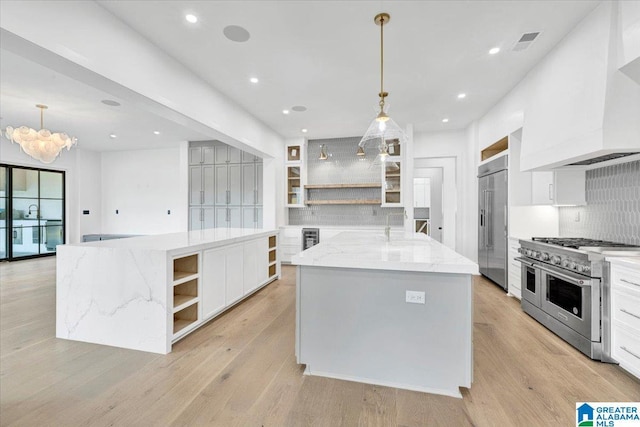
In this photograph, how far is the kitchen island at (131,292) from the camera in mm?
2418

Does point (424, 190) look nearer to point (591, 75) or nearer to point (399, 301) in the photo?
point (591, 75)

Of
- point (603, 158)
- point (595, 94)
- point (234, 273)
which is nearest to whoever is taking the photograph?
point (595, 94)

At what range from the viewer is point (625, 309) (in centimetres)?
213

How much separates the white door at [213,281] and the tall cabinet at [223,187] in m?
3.40

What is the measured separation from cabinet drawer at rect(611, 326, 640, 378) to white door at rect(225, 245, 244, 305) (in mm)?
3483

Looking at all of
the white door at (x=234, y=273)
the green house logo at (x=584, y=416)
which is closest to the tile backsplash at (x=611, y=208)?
the green house logo at (x=584, y=416)

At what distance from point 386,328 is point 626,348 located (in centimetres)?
181

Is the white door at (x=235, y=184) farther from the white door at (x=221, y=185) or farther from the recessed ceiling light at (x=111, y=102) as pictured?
the recessed ceiling light at (x=111, y=102)

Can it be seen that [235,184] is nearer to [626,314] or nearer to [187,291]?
[187,291]

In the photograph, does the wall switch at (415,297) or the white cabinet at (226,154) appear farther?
the white cabinet at (226,154)

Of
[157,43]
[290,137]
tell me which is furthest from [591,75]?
[290,137]

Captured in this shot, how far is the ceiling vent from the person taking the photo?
9.09 ft

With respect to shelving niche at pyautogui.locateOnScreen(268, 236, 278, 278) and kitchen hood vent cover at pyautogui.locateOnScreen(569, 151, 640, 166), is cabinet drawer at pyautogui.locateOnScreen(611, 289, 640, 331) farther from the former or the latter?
shelving niche at pyautogui.locateOnScreen(268, 236, 278, 278)
